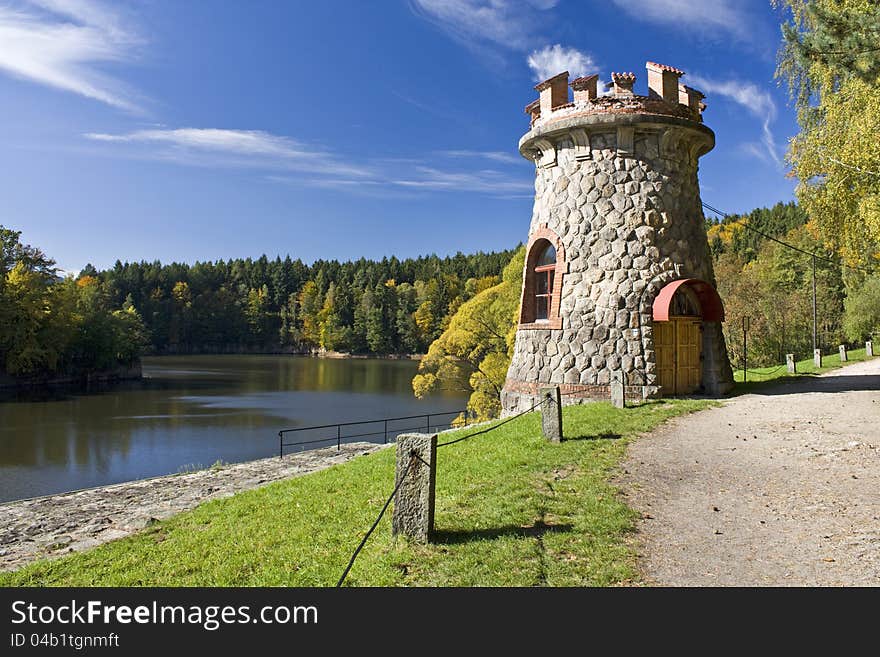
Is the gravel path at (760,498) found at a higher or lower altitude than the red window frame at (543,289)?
lower

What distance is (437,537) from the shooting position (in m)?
5.21

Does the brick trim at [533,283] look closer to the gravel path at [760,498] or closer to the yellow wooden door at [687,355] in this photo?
the yellow wooden door at [687,355]

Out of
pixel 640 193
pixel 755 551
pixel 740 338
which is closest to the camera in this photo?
pixel 755 551

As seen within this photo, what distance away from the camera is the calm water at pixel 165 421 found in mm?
20297

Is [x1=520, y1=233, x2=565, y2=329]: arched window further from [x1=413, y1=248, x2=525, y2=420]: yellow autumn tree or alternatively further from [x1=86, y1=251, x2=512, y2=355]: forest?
[x1=86, y1=251, x2=512, y2=355]: forest

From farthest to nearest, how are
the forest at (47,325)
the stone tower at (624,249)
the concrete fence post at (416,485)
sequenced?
the forest at (47,325), the stone tower at (624,249), the concrete fence post at (416,485)

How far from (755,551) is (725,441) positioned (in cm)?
453

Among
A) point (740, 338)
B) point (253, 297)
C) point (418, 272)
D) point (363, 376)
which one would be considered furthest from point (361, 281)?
point (740, 338)

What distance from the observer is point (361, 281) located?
357 feet

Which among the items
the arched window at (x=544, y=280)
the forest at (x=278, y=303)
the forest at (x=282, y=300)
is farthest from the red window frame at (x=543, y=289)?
the forest at (x=282, y=300)

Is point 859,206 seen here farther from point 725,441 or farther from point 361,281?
point 361,281

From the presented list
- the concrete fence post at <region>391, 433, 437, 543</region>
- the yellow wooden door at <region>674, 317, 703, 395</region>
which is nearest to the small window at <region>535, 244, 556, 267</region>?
the yellow wooden door at <region>674, 317, 703, 395</region>

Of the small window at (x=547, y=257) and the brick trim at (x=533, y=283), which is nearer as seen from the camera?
the brick trim at (x=533, y=283)

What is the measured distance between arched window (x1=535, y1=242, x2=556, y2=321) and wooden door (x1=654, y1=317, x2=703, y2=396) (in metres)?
2.67
